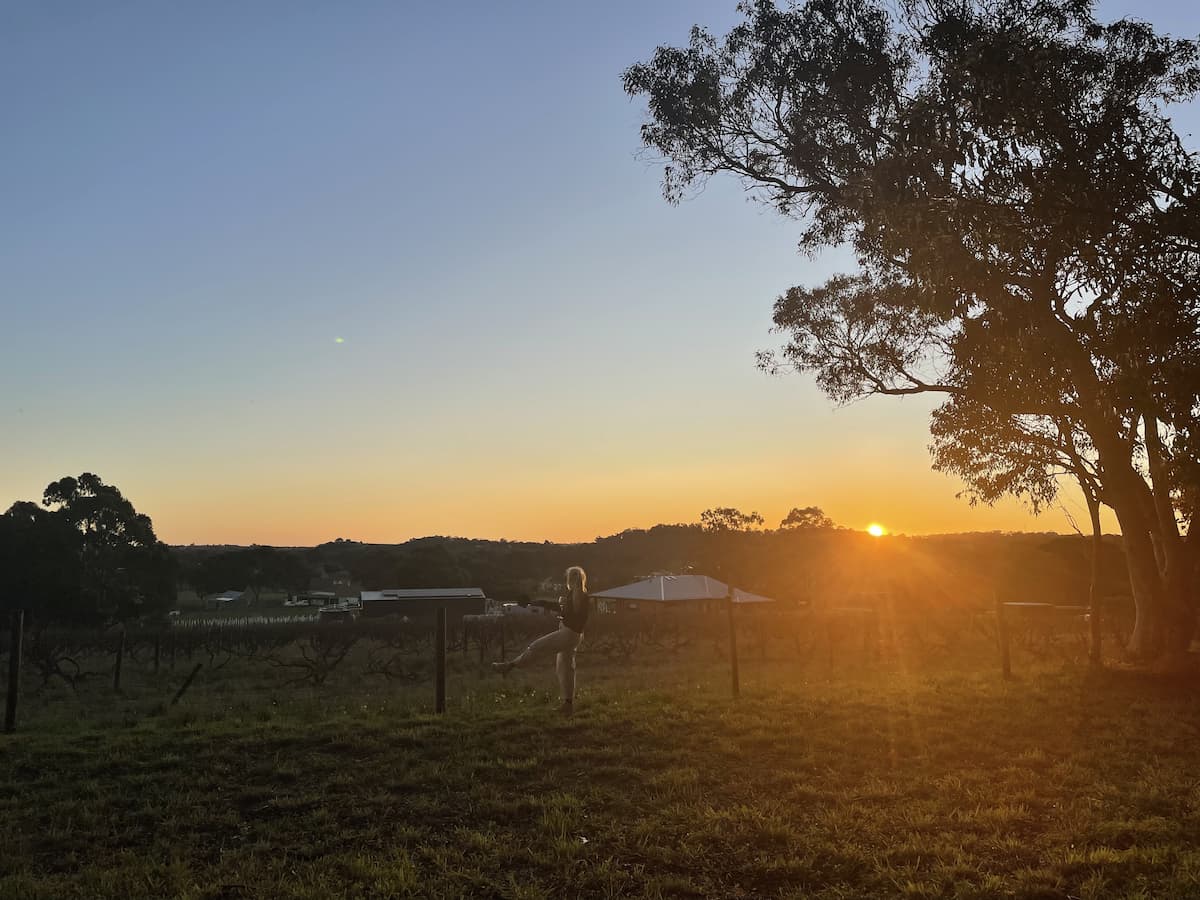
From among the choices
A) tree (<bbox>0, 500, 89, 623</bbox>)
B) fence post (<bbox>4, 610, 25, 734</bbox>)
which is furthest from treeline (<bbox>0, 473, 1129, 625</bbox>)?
fence post (<bbox>4, 610, 25, 734</bbox>)

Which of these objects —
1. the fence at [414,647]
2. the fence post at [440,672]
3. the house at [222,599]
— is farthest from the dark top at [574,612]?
the house at [222,599]

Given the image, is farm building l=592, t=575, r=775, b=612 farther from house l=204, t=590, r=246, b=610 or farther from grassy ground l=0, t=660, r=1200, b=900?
house l=204, t=590, r=246, b=610

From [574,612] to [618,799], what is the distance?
381 cm

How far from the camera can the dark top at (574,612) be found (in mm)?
10414

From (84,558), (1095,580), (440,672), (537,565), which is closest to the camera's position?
(440,672)

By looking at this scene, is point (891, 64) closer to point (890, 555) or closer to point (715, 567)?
point (715, 567)

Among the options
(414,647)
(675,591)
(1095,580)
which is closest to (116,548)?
(414,647)

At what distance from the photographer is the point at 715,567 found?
227 feet

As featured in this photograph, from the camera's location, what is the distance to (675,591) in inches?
1180

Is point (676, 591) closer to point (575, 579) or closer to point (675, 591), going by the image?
point (675, 591)

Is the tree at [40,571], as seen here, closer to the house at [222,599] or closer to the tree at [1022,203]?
the house at [222,599]

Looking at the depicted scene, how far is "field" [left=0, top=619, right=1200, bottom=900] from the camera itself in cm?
508

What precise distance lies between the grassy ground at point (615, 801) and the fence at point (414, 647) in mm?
3930

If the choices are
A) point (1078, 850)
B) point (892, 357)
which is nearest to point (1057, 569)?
point (892, 357)
